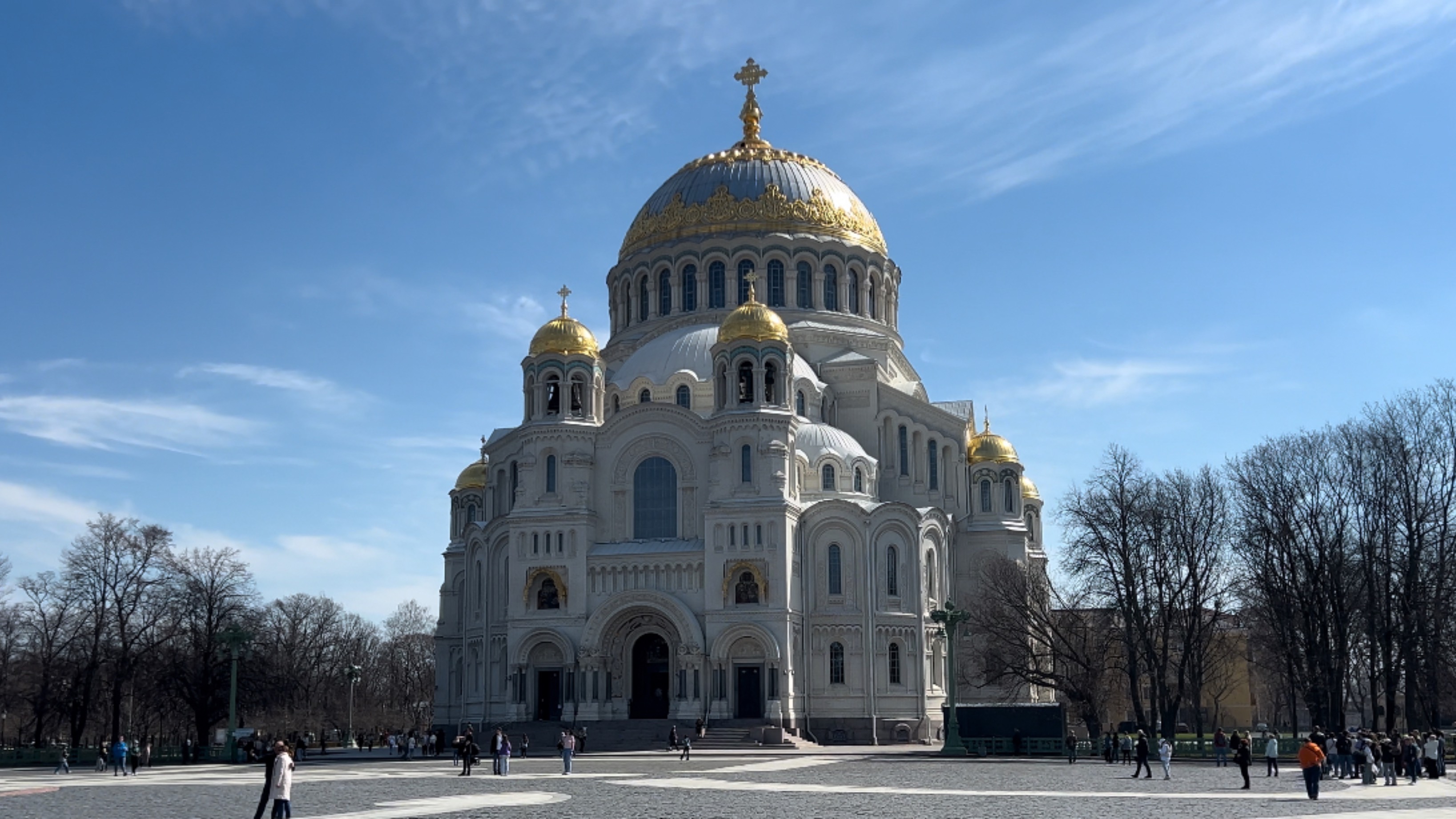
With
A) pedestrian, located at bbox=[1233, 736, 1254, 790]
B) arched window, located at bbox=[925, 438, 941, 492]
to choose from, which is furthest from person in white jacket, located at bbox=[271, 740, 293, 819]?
arched window, located at bbox=[925, 438, 941, 492]

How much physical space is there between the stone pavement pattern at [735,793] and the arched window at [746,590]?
40.7 feet

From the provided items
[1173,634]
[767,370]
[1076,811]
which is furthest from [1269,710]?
[1076,811]

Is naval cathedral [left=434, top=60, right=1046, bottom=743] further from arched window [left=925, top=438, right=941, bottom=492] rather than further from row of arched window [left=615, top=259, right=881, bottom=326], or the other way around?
row of arched window [left=615, top=259, right=881, bottom=326]

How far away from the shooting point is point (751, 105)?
2817 inches

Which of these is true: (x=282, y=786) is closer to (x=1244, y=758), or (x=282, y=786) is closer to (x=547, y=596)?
(x=1244, y=758)

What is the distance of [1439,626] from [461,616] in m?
36.5

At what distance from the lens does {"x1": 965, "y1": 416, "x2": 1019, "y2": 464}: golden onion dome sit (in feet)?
205

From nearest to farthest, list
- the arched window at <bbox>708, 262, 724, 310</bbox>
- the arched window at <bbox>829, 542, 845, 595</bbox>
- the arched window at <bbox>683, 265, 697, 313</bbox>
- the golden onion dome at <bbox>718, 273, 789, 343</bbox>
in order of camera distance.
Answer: the arched window at <bbox>829, 542, 845, 595</bbox> → the golden onion dome at <bbox>718, 273, 789, 343</bbox> → the arched window at <bbox>708, 262, 724, 310</bbox> → the arched window at <bbox>683, 265, 697, 313</bbox>

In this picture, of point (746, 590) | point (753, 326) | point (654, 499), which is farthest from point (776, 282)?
point (746, 590)

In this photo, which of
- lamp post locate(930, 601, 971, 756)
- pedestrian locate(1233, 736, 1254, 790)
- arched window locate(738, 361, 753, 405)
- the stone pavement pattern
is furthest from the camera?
arched window locate(738, 361, 753, 405)

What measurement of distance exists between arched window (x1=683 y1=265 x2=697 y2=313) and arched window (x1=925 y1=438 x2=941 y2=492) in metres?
12.1

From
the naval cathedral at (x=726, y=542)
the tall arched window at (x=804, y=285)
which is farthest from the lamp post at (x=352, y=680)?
the tall arched window at (x=804, y=285)

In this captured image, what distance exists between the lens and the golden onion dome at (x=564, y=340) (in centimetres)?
5466

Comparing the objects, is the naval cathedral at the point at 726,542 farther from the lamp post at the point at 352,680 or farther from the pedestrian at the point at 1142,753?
the pedestrian at the point at 1142,753
